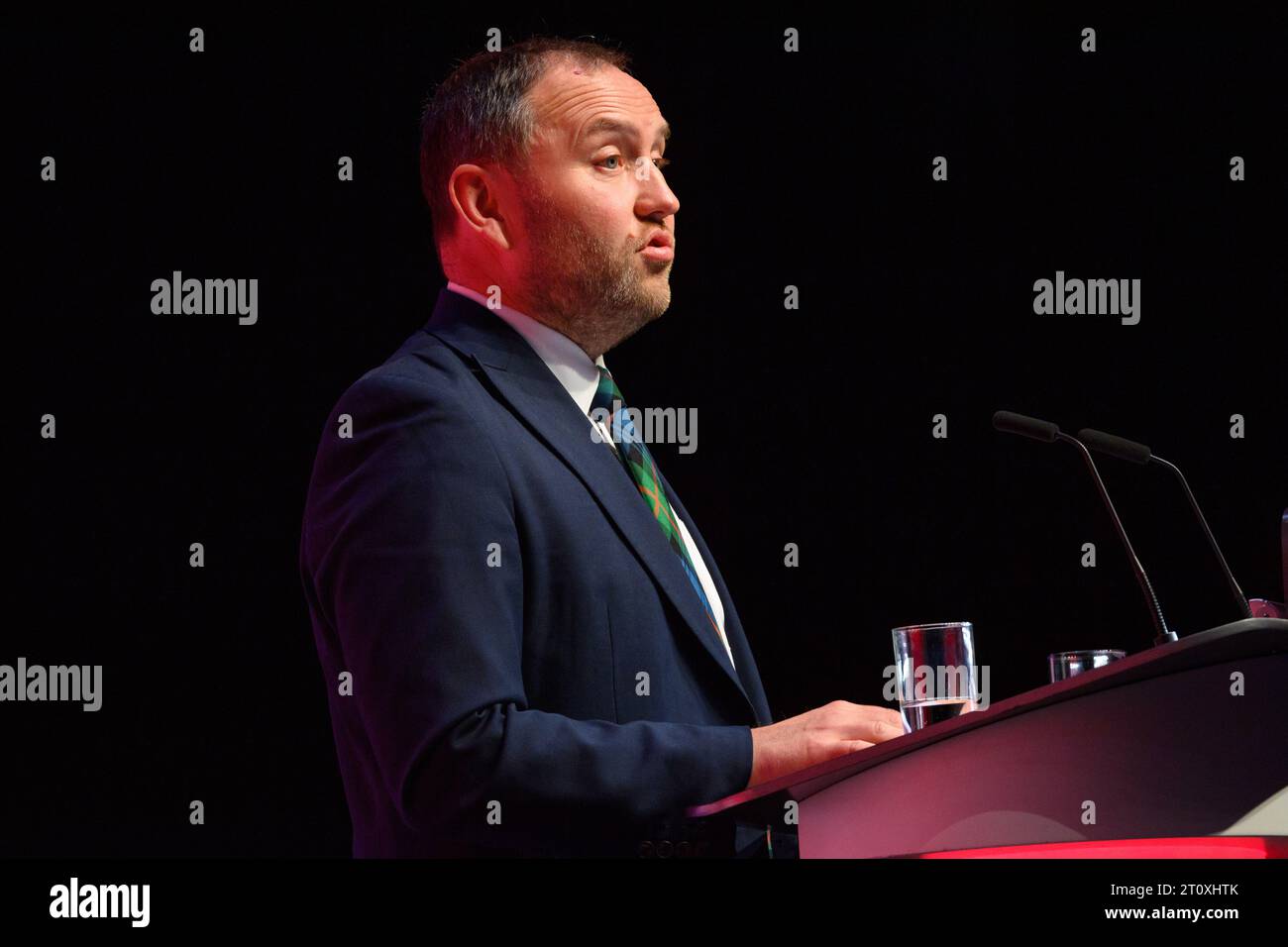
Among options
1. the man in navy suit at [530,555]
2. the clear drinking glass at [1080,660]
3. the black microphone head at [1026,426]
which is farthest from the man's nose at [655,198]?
the clear drinking glass at [1080,660]

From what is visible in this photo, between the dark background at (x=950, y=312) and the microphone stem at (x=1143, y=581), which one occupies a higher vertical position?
the dark background at (x=950, y=312)

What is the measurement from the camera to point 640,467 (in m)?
2.12

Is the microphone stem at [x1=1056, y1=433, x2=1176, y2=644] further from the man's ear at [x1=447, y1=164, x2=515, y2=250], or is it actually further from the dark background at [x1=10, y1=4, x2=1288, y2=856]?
the dark background at [x1=10, y1=4, x2=1288, y2=856]

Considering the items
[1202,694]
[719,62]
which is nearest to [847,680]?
[719,62]

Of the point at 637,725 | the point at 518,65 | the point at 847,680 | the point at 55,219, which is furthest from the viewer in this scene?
the point at 847,680

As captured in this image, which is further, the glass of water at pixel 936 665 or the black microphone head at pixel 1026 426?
the black microphone head at pixel 1026 426

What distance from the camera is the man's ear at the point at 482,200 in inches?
86.6

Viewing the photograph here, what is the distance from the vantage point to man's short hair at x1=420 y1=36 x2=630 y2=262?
2.21 meters

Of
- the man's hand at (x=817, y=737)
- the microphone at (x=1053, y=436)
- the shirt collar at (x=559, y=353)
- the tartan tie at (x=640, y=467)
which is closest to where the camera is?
the man's hand at (x=817, y=737)

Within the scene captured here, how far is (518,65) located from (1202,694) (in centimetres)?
153

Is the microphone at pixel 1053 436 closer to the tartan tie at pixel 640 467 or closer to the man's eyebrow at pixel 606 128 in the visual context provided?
the tartan tie at pixel 640 467

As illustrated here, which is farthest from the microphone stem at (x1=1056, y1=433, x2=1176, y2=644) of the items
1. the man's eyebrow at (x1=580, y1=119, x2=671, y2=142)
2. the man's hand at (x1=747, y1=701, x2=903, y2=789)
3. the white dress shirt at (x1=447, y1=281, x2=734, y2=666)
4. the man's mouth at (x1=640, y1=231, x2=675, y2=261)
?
the man's eyebrow at (x1=580, y1=119, x2=671, y2=142)
